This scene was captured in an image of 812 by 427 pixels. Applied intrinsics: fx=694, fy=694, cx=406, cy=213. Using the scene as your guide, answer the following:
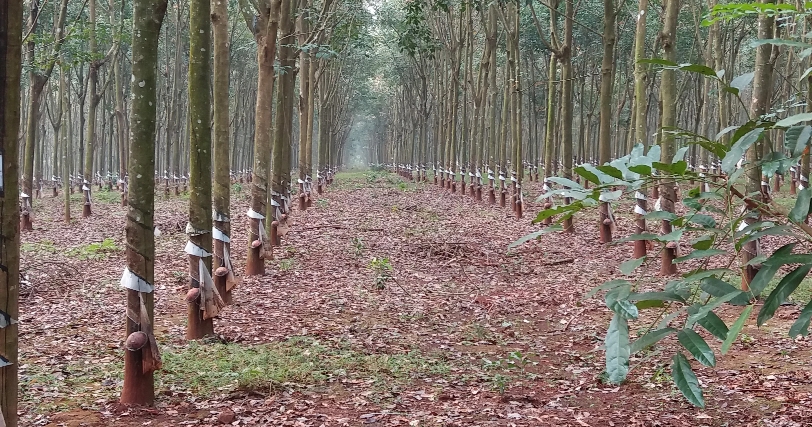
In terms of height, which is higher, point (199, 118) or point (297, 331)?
point (199, 118)

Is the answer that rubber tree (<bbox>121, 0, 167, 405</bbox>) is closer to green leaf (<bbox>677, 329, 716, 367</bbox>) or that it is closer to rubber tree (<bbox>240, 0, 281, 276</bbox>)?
green leaf (<bbox>677, 329, 716, 367</bbox>)

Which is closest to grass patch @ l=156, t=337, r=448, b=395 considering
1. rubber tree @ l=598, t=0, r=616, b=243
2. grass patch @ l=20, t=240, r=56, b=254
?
rubber tree @ l=598, t=0, r=616, b=243

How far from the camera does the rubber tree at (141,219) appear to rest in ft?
15.9

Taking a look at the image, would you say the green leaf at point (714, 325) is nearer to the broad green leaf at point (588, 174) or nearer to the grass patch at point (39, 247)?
the broad green leaf at point (588, 174)

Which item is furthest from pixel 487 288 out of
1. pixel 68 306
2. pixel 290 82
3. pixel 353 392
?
pixel 290 82

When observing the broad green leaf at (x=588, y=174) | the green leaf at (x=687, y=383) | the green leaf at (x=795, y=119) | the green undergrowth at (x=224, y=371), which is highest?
the green leaf at (x=795, y=119)

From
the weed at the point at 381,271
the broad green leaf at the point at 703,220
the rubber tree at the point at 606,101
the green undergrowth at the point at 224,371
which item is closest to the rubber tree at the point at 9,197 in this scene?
the green undergrowth at the point at 224,371

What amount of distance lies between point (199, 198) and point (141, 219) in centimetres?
177

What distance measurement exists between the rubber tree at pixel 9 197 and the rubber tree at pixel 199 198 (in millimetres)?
3370

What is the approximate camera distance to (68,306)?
8516 mm

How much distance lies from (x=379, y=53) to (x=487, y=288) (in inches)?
1463

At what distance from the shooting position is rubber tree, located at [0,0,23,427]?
2773 millimetres

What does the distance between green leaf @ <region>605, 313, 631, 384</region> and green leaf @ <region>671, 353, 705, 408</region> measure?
115 millimetres

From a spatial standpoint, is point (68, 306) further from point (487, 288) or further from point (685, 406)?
point (685, 406)
